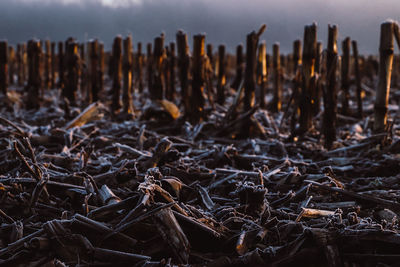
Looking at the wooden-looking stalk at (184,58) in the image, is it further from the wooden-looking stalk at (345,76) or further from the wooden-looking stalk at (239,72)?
the wooden-looking stalk at (239,72)

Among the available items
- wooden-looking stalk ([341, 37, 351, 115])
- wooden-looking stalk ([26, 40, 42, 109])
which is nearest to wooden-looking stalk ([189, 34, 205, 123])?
wooden-looking stalk ([341, 37, 351, 115])

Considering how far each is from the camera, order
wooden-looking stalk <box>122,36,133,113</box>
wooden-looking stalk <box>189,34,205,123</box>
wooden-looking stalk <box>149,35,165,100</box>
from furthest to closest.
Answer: wooden-looking stalk <box>122,36,133,113</box>
wooden-looking stalk <box>149,35,165,100</box>
wooden-looking stalk <box>189,34,205,123</box>

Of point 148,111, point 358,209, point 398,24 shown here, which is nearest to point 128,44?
point 148,111

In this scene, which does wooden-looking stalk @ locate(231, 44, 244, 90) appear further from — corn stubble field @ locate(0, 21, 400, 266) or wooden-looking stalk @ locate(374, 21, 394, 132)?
wooden-looking stalk @ locate(374, 21, 394, 132)

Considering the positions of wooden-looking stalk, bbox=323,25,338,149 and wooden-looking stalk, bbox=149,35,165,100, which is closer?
Answer: wooden-looking stalk, bbox=323,25,338,149

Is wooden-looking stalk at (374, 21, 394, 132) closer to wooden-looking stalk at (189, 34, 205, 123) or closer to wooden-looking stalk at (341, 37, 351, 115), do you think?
wooden-looking stalk at (189, 34, 205, 123)

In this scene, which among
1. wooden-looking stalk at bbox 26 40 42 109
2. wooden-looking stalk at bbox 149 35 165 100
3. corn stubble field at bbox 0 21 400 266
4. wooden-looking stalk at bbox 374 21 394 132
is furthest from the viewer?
wooden-looking stalk at bbox 26 40 42 109

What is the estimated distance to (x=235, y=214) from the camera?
237 centimetres

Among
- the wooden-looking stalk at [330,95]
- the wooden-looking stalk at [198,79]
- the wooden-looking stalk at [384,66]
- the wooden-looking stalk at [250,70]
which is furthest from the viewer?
the wooden-looking stalk at [198,79]

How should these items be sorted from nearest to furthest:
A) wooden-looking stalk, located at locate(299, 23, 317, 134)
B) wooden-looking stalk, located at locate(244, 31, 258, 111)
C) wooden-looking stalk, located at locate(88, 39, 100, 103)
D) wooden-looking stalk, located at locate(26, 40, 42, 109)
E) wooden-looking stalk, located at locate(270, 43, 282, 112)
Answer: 1. wooden-looking stalk, located at locate(299, 23, 317, 134)
2. wooden-looking stalk, located at locate(244, 31, 258, 111)
3. wooden-looking stalk, located at locate(26, 40, 42, 109)
4. wooden-looking stalk, located at locate(88, 39, 100, 103)
5. wooden-looking stalk, located at locate(270, 43, 282, 112)

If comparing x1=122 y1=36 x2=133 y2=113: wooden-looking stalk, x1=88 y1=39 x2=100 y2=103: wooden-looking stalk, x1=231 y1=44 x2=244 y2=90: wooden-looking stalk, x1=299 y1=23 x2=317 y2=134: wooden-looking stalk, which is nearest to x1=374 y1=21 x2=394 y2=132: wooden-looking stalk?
x1=299 y1=23 x2=317 y2=134: wooden-looking stalk

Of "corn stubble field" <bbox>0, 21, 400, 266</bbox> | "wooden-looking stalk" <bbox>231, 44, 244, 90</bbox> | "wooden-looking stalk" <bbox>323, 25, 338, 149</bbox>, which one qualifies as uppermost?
"wooden-looking stalk" <bbox>231, 44, 244, 90</bbox>

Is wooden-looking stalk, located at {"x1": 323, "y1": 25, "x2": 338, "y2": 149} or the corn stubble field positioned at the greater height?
wooden-looking stalk, located at {"x1": 323, "y1": 25, "x2": 338, "y2": 149}

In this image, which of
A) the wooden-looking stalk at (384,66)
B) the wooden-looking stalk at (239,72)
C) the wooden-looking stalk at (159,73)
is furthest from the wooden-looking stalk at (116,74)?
the wooden-looking stalk at (384,66)
